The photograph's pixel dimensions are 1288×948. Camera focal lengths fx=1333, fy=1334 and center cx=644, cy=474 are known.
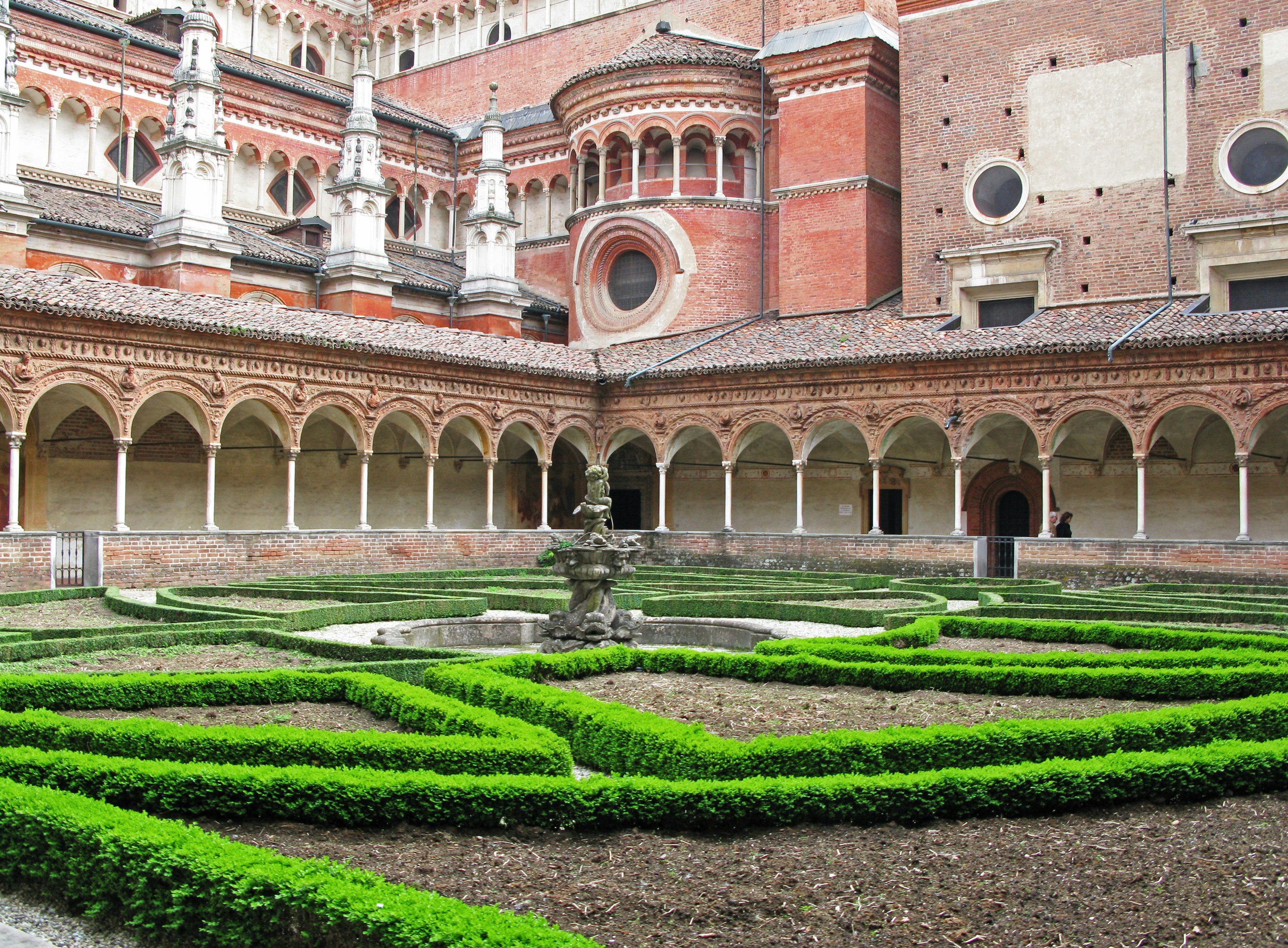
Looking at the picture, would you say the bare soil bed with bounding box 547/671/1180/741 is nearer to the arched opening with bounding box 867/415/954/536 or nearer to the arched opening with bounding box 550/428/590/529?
the arched opening with bounding box 867/415/954/536

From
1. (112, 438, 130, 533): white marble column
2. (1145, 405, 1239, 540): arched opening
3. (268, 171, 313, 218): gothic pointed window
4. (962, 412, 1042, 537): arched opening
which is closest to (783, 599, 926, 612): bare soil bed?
(1145, 405, 1239, 540): arched opening

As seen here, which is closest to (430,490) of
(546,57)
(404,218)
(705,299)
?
(705,299)

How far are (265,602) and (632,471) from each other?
736 inches

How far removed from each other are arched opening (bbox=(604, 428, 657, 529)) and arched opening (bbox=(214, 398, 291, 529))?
938 centimetres

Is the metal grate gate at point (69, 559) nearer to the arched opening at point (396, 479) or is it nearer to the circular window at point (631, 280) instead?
the arched opening at point (396, 479)

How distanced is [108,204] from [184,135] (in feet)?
11.7

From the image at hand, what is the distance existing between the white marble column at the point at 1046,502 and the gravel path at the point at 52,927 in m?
23.7

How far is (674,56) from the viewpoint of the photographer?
123ft

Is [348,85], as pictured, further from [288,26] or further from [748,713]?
[748,713]

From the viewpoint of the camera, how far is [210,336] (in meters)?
26.6

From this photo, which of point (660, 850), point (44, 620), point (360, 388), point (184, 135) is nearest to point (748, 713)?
point (660, 850)

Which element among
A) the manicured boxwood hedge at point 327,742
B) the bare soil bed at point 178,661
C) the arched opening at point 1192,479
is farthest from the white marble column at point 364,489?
the manicured boxwood hedge at point 327,742

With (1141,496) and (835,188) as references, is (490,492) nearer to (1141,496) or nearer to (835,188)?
(835,188)

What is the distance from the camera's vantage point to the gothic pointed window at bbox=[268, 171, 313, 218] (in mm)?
40062
